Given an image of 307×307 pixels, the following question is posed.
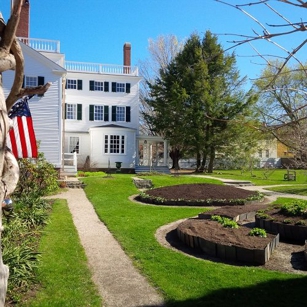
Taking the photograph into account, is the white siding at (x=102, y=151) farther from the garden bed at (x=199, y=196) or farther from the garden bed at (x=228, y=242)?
the garden bed at (x=228, y=242)

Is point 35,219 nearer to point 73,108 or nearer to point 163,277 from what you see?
point 163,277

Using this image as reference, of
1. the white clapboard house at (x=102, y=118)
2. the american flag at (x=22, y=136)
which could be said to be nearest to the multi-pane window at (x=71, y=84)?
the white clapboard house at (x=102, y=118)

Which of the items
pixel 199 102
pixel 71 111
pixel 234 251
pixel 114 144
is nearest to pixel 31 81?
pixel 71 111

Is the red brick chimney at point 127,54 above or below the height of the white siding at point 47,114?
above

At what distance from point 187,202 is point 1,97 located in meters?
12.0

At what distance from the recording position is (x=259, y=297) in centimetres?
489

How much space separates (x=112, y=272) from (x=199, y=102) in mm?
26826

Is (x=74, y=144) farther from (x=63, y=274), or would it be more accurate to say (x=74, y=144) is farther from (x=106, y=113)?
(x=63, y=274)

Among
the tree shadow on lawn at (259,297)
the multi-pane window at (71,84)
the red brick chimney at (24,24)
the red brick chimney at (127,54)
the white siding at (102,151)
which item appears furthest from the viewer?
the red brick chimney at (127,54)

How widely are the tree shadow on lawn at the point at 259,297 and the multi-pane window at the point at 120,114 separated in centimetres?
2711

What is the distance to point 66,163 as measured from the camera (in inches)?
953

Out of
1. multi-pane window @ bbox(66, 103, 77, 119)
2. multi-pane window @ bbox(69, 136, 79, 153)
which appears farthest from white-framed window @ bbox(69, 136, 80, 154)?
multi-pane window @ bbox(66, 103, 77, 119)

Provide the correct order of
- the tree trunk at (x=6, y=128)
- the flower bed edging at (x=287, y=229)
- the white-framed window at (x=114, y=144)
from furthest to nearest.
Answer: the white-framed window at (x=114, y=144), the flower bed edging at (x=287, y=229), the tree trunk at (x=6, y=128)

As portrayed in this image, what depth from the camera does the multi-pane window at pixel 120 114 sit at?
3158 cm
